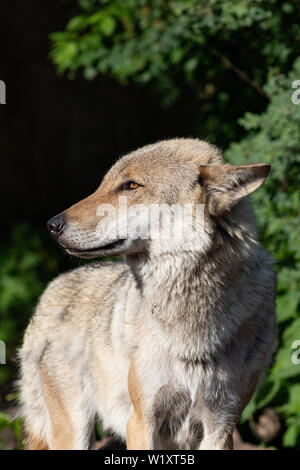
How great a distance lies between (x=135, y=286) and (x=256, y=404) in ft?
6.49

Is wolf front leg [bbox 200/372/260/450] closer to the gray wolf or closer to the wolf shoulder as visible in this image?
the gray wolf

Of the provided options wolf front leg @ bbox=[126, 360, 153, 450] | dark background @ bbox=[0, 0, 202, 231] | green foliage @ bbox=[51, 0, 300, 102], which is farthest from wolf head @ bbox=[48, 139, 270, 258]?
dark background @ bbox=[0, 0, 202, 231]

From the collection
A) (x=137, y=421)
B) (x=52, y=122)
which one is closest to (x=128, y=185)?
(x=137, y=421)

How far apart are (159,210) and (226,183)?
1.26ft

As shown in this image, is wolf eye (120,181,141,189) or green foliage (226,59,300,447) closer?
wolf eye (120,181,141,189)

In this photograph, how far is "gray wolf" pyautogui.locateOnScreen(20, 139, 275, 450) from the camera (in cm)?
351

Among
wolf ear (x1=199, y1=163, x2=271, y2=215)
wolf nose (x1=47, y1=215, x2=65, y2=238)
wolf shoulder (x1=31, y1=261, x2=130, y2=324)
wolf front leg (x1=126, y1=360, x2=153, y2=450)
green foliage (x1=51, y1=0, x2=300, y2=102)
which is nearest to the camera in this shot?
wolf ear (x1=199, y1=163, x2=271, y2=215)

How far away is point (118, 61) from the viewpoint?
249 inches

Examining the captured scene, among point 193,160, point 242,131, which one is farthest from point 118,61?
point 193,160

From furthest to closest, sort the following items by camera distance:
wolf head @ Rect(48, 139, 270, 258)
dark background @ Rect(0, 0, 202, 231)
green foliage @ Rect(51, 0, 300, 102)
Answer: dark background @ Rect(0, 0, 202, 231), green foliage @ Rect(51, 0, 300, 102), wolf head @ Rect(48, 139, 270, 258)

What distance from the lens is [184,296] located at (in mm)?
3570

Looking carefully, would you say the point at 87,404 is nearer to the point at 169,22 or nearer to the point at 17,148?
the point at 169,22

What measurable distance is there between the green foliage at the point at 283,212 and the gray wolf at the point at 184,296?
4.24 ft

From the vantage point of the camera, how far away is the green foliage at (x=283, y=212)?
16.8ft
